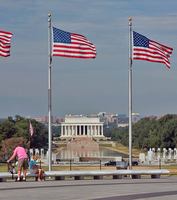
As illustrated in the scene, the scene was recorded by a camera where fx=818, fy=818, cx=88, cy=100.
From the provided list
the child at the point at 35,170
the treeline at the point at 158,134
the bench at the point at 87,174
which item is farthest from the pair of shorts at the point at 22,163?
the treeline at the point at 158,134

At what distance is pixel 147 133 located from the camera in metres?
170

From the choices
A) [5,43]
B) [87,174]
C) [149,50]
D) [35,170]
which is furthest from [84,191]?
[149,50]

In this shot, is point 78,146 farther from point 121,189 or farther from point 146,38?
point 121,189

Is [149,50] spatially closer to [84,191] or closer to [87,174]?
[87,174]

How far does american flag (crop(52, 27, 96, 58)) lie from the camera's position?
3722cm

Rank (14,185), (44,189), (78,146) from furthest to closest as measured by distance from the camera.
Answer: (78,146) < (14,185) < (44,189)

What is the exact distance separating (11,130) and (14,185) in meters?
101

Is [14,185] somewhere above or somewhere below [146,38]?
below

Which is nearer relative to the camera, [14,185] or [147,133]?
[14,185]

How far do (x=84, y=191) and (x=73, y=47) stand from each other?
493 inches

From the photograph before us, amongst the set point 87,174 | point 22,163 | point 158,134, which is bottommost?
point 87,174

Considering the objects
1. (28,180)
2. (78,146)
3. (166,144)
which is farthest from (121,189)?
(78,146)

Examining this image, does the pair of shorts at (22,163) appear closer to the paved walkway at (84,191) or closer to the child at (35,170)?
the paved walkway at (84,191)

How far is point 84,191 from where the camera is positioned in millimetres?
25953
